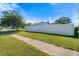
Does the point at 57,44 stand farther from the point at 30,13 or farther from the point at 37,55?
the point at 30,13

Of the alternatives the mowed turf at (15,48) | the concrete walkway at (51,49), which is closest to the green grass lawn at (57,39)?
the concrete walkway at (51,49)

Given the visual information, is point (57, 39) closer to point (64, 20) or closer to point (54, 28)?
point (54, 28)

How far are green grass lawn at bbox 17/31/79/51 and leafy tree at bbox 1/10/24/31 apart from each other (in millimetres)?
123

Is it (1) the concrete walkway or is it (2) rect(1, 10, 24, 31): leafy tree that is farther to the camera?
(2) rect(1, 10, 24, 31): leafy tree

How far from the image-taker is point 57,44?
3318 millimetres

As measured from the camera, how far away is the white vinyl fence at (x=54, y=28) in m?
3.34

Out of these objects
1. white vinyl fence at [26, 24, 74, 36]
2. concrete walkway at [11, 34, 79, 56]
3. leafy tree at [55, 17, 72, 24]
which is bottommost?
concrete walkway at [11, 34, 79, 56]

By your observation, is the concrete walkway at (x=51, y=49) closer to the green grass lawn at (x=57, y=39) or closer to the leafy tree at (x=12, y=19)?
the green grass lawn at (x=57, y=39)

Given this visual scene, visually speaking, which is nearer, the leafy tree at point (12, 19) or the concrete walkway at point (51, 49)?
the concrete walkway at point (51, 49)

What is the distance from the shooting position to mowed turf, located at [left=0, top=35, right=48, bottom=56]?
327 cm

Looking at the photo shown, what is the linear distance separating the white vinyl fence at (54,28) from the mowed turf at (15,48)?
0.78 feet

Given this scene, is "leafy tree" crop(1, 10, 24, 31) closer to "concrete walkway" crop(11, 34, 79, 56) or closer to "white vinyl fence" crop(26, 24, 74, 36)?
"white vinyl fence" crop(26, 24, 74, 36)

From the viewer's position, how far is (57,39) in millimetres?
3352

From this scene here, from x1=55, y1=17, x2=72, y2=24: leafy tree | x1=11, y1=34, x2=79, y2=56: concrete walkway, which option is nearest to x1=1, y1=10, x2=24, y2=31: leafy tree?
x1=11, y1=34, x2=79, y2=56: concrete walkway
